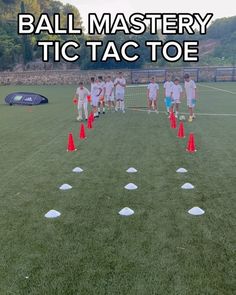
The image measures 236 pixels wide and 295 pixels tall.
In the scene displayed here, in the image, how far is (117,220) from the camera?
6.43 meters

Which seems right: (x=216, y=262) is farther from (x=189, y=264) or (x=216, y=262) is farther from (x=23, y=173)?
(x=23, y=173)

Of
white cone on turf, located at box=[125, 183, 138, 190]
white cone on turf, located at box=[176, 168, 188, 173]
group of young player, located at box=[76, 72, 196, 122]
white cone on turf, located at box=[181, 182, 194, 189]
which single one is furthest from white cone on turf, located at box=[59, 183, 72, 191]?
group of young player, located at box=[76, 72, 196, 122]

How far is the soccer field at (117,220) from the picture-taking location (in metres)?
4.61

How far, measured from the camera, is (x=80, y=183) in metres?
8.62

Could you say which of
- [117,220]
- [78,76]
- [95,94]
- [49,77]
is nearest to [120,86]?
[95,94]

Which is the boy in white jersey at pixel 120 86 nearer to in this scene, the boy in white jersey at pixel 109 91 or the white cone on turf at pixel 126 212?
the boy in white jersey at pixel 109 91

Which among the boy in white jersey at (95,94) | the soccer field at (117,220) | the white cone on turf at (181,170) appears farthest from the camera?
the boy in white jersey at (95,94)

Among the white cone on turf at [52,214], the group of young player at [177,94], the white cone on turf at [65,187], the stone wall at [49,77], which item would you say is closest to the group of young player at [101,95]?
the group of young player at [177,94]

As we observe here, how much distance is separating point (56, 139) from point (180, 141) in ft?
14.5

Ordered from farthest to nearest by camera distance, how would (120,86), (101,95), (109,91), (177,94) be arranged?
1. (109,91)
2. (120,86)
3. (101,95)
4. (177,94)

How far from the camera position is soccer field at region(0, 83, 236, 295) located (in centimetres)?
461

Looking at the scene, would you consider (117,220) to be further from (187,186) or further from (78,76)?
(78,76)

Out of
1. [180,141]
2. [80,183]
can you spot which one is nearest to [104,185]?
[80,183]

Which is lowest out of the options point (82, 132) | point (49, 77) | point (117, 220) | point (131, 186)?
point (117, 220)
